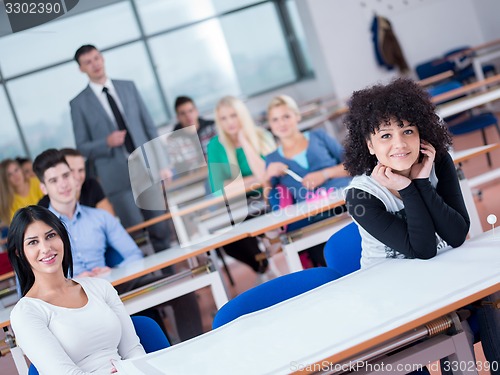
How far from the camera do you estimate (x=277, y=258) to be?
19.0ft

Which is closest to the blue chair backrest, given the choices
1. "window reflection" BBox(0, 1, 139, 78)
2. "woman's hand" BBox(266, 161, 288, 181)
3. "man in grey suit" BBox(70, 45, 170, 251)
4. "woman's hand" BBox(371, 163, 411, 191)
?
"woman's hand" BBox(371, 163, 411, 191)

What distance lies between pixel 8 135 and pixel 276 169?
588 centimetres

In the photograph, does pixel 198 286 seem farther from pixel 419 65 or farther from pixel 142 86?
pixel 419 65

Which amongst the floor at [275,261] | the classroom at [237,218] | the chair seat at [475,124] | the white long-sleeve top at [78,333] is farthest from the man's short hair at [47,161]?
the chair seat at [475,124]

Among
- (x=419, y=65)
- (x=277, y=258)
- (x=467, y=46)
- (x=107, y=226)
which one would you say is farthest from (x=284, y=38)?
(x=107, y=226)

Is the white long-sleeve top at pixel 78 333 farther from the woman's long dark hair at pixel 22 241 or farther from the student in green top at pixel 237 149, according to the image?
the student in green top at pixel 237 149

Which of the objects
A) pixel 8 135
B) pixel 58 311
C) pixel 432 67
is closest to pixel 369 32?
pixel 432 67

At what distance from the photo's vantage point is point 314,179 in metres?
4.16

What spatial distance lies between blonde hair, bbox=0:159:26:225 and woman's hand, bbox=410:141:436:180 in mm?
3989

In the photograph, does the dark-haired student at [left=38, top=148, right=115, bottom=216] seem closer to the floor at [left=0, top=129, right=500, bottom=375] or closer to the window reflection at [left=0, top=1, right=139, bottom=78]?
the floor at [left=0, top=129, right=500, bottom=375]

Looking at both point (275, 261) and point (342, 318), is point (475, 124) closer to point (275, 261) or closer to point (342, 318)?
point (275, 261)

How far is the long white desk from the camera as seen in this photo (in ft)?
5.05

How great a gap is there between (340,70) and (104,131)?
5.11 metres

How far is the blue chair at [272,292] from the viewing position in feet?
6.98
